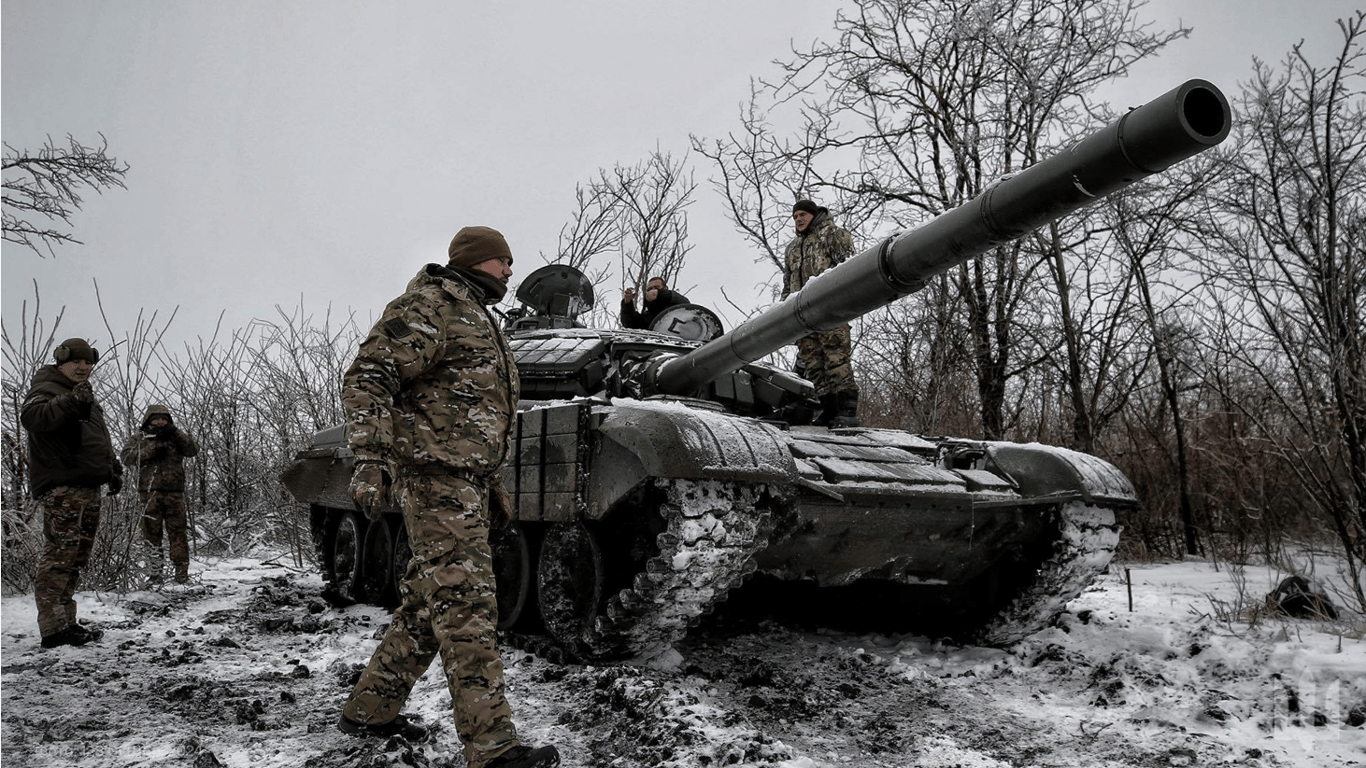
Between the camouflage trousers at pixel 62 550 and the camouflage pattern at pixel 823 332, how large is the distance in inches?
163

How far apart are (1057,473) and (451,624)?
132 inches

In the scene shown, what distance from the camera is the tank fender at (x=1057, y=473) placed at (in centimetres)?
512

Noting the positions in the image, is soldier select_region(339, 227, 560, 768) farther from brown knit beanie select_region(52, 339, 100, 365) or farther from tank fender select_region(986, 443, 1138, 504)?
brown knit beanie select_region(52, 339, 100, 365)

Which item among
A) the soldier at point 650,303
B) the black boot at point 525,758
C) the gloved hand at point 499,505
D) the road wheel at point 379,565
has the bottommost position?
the black boot at point 525,758

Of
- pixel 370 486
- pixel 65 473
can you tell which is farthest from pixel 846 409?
pixel 65 473

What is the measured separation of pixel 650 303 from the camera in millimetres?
7930

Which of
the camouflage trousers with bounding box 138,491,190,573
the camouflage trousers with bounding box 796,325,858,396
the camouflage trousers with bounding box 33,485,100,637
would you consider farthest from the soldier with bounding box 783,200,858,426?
the camouflage trousers with bounding box 138,491,190,573

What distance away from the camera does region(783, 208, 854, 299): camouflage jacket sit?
20.5ft

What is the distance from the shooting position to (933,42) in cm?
1062

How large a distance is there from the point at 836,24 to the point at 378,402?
930cm

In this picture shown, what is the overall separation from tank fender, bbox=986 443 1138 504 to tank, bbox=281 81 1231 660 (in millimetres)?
11

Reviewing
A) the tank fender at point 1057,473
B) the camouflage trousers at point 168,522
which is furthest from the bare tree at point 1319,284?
the camouflage trousers at point 168,522

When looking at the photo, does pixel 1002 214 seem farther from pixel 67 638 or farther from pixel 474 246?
pixel 67 638

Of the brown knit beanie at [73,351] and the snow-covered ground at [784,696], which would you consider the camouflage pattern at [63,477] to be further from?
the snow-covered ground at [784,696]
